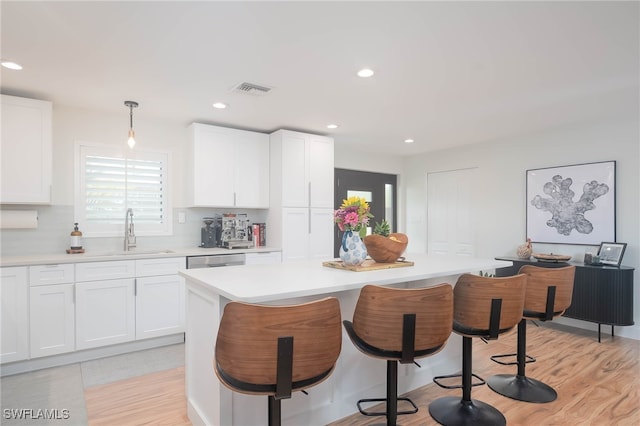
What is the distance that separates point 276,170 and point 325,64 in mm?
2021

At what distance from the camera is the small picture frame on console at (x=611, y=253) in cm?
374

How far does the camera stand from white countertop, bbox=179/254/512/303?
167cm

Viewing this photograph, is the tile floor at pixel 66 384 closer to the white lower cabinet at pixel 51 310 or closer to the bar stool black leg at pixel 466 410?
the white lower cabinet at pixel 51 310

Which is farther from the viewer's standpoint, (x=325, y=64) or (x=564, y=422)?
(x=325, y=64)

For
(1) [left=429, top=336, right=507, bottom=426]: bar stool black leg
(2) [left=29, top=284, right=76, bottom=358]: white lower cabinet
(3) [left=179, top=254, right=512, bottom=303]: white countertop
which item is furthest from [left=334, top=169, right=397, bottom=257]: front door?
(2) [left=29, top=284, right=76, bottom=358]: white lower cabinet

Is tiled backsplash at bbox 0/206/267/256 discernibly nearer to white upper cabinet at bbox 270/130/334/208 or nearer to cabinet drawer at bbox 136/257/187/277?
cabinet drawer at bbox 136/257/187/277

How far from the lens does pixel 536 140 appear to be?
4.63m

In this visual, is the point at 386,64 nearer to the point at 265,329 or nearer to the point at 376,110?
the point at 376,110

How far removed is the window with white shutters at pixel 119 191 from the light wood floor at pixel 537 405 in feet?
5.77

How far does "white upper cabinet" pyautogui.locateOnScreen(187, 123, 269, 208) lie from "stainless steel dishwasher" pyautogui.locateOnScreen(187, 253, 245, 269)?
25.9 inches

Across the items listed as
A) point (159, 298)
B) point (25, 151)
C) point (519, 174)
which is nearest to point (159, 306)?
point (159, 298)

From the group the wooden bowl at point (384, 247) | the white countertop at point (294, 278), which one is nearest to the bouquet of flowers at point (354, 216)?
the wooden bowl at point (384, 247)

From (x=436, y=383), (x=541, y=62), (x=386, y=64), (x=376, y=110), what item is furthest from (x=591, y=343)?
(x=386, y=64)

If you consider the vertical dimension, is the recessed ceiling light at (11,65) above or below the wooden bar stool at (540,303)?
above
